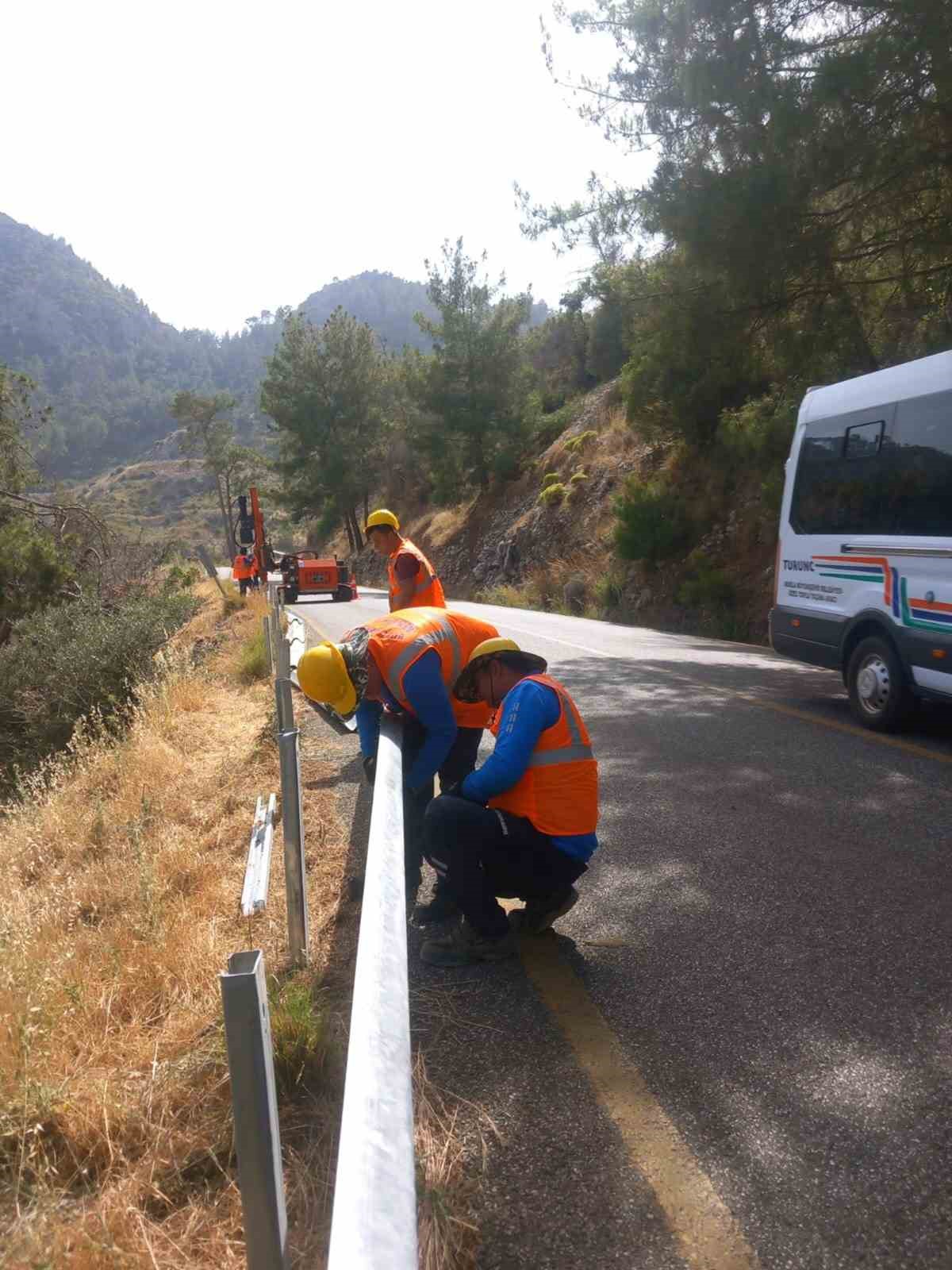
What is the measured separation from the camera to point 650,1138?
266cm

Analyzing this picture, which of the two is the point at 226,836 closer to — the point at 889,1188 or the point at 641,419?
the point at 889,1188

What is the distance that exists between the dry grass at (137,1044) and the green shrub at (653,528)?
16612mm

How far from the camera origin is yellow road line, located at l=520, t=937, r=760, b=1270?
225cm

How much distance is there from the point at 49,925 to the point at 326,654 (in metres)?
1.71

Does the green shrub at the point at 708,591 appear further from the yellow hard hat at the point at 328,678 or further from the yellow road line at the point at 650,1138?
the yellow road line at the point at 650,1138

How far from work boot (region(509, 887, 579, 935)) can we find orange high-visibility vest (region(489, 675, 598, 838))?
30cm

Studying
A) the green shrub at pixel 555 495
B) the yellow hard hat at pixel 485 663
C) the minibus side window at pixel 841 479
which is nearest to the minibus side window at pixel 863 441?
the minibus side window at pixel 841 479

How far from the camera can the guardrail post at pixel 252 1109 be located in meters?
1.49

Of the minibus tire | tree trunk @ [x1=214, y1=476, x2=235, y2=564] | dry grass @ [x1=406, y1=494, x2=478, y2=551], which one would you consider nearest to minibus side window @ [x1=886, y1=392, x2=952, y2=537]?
the minibus tire

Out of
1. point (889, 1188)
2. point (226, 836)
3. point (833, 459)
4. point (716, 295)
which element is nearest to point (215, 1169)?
point (889, 1188)

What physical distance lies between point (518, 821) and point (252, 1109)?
2.37 m

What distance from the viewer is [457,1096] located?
2.91 meters

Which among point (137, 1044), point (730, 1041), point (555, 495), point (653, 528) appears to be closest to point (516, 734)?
point (730, 1041)

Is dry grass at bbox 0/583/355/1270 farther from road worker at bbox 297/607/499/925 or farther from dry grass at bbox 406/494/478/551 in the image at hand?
dry grass at bbox 406/494/478/551
